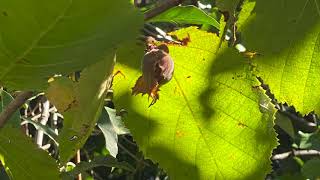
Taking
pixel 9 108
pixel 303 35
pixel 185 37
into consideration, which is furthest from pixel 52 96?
pixel 303 35

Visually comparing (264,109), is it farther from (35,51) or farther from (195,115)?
(35,51)

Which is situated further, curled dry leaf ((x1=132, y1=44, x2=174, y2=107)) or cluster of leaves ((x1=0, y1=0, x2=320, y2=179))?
cluster of leaves ((x1=0, y1=0, x2=320, y2=179))

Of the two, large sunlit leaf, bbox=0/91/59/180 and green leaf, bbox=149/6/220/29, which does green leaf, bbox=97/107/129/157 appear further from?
large sunlit leaf, bbox=0/91/59/180

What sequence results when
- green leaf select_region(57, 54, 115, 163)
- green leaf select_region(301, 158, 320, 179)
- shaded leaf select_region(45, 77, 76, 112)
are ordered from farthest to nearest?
1. green leaf select_region(301, 158, 320, 179)
2. shaded leaf select_region(45, 77, 76, 112)
3. green leaf select_region(57, 54, 115, 163)

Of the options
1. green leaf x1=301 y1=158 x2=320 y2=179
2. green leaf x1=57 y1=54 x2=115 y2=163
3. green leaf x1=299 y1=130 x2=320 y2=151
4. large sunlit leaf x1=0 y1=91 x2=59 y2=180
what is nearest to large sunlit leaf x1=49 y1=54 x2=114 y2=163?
green leaf x1=57 y1=54 x2=115 y2=163

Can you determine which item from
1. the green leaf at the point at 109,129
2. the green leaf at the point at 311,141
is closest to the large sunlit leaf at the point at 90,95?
the green leaf at the point at 109,129

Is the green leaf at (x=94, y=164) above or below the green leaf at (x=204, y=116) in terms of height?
below

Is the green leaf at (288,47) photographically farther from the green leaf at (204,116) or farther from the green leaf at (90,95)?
the green leaf at (90,95)
